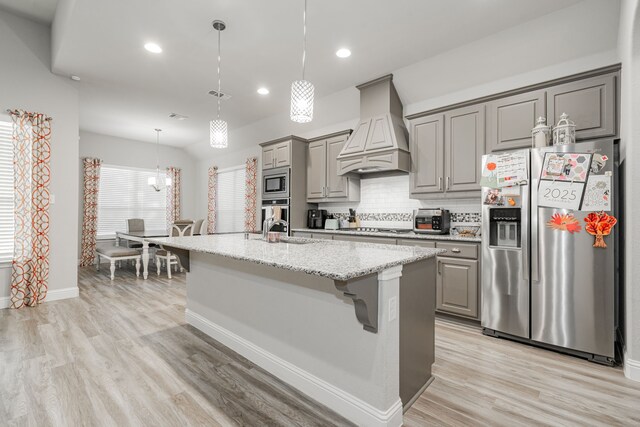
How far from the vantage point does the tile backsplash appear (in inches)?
144

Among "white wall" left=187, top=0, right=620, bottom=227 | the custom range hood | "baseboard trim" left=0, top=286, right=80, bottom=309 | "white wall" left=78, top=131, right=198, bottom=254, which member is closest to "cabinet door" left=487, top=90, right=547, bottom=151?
"white wall" left=187, top=0, right=620, bottom=227

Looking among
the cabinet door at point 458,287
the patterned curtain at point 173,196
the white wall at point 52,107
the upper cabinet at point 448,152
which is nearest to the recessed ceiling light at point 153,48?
the white wall at point 52,107

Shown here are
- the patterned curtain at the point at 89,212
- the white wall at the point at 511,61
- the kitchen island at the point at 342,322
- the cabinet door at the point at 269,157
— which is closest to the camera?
the kitchen island at the point at 342,322

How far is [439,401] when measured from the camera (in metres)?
1.85

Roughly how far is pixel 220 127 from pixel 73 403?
2.27 m

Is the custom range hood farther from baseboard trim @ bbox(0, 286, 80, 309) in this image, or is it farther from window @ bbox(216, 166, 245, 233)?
baseboard trim @ bbox(0, 286, 80, 309)

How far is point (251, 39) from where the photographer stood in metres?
3.17

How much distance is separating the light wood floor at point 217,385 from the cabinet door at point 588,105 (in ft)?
6.38

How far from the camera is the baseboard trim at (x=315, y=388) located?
5.23 ft

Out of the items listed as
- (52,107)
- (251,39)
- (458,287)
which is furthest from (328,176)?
(52,107)

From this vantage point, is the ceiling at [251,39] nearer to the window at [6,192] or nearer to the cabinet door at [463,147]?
the cabinet door at [463,147]

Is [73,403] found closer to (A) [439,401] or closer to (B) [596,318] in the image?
(A) [439,401]

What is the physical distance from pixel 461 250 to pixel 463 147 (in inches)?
45.7

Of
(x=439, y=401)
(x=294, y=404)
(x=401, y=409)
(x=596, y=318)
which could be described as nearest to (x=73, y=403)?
(x=294, y=404)
